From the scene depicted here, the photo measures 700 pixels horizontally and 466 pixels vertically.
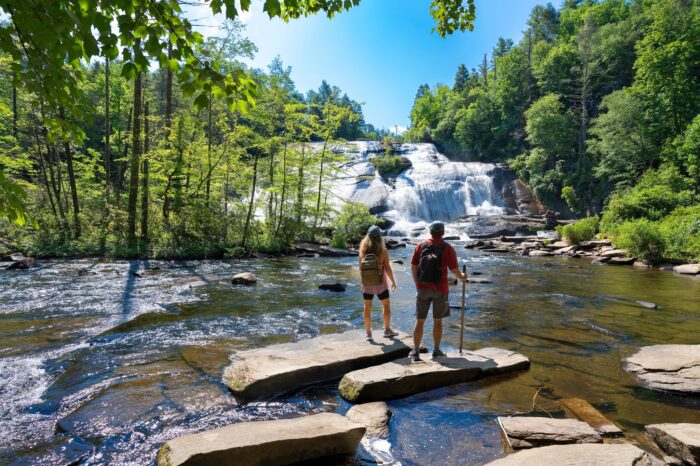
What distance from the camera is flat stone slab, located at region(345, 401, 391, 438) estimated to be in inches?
151

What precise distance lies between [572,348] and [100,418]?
7013 millimetres

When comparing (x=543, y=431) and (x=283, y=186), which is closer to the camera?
(x=543, y=431)

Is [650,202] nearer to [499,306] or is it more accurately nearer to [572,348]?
[499,306]

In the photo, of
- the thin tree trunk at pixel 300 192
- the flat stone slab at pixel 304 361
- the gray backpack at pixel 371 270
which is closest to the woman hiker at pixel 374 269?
the gray backpack at pixel 371 270

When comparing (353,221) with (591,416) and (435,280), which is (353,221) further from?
(591,416)

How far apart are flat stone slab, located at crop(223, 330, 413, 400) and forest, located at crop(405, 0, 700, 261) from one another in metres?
18.2

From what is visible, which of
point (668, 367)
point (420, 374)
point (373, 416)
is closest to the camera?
point (373, 416)

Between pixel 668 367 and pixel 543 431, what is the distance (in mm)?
3065

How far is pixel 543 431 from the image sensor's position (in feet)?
11.9

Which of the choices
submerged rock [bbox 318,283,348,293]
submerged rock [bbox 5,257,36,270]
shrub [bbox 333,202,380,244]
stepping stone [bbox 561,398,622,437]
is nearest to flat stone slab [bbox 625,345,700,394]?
stepping stone [bbox 561,398,622,437]

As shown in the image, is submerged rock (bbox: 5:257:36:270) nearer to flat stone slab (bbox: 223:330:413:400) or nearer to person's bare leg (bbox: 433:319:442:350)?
flat stone slab (bbox: 223:330:413:400)

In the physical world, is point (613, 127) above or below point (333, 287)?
above

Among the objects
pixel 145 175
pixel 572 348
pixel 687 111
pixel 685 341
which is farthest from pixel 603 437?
pixel 687 111

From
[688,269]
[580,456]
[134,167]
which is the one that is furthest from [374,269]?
Result: [688,269]
